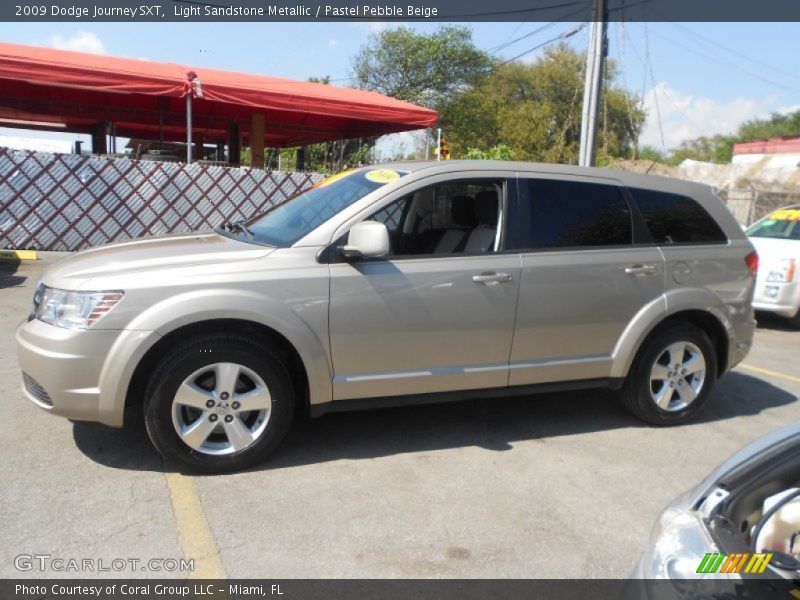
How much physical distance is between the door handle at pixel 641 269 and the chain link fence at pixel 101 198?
9.08m

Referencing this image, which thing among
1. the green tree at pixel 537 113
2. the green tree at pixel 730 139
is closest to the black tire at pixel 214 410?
the green tree at pixel 537 113

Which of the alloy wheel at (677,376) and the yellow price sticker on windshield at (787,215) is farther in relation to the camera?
the yellow price sticker on windshield at (787,215)

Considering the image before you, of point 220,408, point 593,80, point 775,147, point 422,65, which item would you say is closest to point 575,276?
point 220,408

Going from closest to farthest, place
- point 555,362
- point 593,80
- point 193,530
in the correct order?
point 193,530, point 555,362, point 593,80

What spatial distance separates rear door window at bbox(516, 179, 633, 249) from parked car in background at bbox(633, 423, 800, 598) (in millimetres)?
2320

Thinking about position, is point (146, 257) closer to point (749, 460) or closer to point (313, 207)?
point (313, 207)

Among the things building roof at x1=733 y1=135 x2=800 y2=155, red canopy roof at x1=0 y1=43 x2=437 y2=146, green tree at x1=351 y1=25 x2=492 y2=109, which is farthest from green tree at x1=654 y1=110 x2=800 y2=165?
red canopy roof at x1=0 y1=43 x2=437 y2=146

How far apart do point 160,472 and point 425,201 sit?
2.35m

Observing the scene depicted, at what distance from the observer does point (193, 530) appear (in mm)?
2986

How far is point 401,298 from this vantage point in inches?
147

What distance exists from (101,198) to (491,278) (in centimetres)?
936

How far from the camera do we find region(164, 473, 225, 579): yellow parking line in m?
2.71

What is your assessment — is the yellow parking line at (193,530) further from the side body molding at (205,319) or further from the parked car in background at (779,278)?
the parked car in background at (779,278)

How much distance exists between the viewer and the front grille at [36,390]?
339cm
